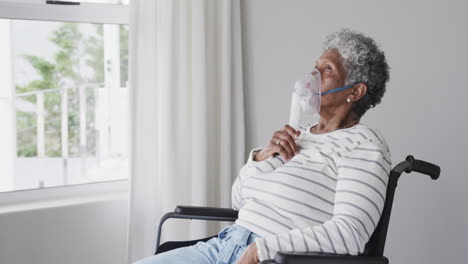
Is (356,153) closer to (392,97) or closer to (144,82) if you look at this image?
(392,97)

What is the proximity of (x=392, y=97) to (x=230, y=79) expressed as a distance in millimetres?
887

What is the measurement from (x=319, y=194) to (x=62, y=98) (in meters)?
1.58

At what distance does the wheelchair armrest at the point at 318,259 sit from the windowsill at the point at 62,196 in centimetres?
148

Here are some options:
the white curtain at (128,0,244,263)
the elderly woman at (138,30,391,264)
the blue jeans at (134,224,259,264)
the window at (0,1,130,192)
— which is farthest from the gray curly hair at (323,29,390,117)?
the window at (0,1,130,192)

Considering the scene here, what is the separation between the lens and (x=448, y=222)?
2094 millimetres

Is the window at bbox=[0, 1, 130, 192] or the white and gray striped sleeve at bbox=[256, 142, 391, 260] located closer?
the white and gray striped sleeve at bbox=[256, 142, 391, 260]

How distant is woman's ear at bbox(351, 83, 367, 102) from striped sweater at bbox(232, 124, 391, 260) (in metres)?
0.10

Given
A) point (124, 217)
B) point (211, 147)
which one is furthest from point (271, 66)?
point (124, 217)

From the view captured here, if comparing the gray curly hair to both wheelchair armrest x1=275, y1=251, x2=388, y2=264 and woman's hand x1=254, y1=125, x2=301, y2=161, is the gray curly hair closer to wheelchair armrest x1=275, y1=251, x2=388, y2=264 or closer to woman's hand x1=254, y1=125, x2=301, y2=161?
woman's hand x1=254, y1=125, x2=301, y2=161

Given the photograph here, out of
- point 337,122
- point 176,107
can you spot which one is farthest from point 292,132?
point 176,107

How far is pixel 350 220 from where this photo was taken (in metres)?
1.56

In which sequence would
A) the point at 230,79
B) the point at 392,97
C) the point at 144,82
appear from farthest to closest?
the point at 230,79
the point at 144,82
the point at 392,97

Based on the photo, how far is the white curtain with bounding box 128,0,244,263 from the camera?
266cm

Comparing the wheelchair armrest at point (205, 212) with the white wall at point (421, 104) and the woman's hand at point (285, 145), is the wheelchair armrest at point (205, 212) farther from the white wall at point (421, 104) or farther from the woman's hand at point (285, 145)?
the white wall at point (421, 104)
